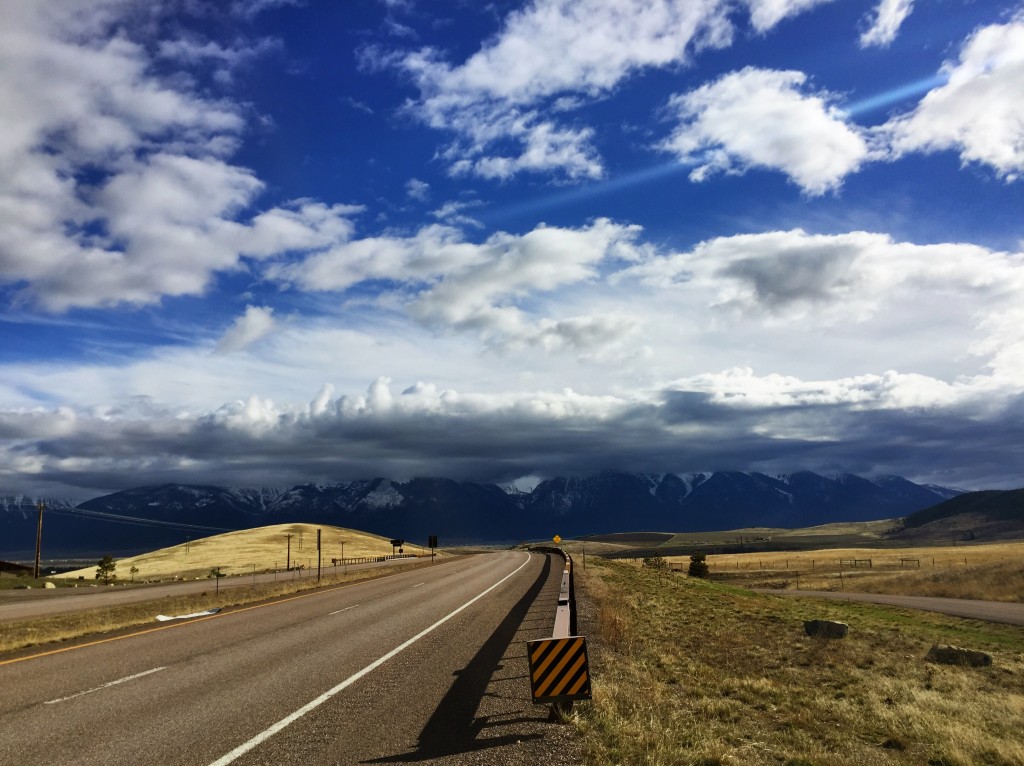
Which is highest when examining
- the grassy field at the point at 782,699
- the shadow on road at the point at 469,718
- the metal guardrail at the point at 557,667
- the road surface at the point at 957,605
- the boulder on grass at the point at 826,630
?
the metal guardrail at the point at 557,667

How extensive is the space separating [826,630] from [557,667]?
19402 millimetres

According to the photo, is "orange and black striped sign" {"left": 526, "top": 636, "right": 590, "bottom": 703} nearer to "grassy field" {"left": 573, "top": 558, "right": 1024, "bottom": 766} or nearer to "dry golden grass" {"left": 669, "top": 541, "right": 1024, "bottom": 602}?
→ "grassy field" {"left": 573, "top": 558, "right": 1024, "bottom": 766}

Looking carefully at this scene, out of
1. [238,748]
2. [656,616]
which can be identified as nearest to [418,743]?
[238,748]

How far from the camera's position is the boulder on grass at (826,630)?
24.2 m

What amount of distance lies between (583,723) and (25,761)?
252 inches

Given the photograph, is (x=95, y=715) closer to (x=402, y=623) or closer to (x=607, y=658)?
(x=607, y=658)

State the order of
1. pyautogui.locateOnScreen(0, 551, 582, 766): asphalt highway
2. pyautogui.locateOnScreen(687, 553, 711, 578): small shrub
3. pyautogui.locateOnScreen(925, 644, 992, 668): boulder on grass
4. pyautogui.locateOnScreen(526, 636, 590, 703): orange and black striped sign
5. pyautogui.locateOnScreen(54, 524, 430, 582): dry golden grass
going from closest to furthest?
pyautogui.locateOnScreen(0, 551, 582, 766): asphalt highway < pyautogui.locateOnScreen(526, 636, 590, 703): orange and black striped sign < pyautogui.locateOnScreen(925, 644, 992, 668): boulder on grass < pyautogui.locateOnScreen(687, 553, 711, 578): small shrub < pyautogui.locateOnScreen(54, 524, 430, 582): dry golden grass

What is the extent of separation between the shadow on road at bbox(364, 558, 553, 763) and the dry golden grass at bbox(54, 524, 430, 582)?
226 ft

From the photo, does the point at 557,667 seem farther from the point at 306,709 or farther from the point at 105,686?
the point at 105,686

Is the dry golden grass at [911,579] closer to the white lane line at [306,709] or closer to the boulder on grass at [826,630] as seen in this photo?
the boulder on grass at [826,630]

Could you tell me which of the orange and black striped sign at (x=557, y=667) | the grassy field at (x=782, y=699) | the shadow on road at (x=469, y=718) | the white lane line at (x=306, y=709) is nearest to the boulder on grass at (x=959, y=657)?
the grassy field at (x=782, y=699)

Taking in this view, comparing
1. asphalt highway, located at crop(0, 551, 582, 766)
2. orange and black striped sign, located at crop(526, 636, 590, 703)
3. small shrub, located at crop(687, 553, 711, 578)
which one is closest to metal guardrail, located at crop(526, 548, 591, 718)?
orange and black striped sign, located at crop(526, 636, 590, 703)

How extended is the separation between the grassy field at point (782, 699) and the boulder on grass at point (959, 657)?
1.38ft

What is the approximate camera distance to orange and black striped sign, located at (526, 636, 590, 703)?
29.6 ft
